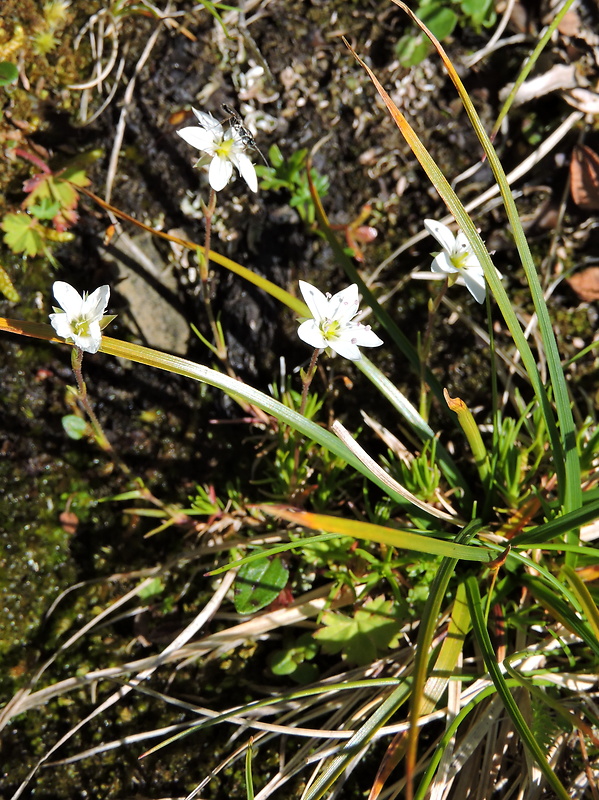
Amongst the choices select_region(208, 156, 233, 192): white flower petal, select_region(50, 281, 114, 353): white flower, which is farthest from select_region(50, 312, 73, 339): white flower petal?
select_region(208, 156, 233, 192): white flower petal

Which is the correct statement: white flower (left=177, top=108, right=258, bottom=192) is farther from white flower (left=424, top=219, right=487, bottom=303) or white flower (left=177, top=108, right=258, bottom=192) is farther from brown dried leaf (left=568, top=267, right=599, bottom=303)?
brown dried leaf (left=568, top=267, right=599, bottom=303)

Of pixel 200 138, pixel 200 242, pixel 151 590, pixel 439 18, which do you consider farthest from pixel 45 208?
pixel 439 18

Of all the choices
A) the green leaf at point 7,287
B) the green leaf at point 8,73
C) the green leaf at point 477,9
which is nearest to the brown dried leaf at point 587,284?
the green leaf at point 477,9

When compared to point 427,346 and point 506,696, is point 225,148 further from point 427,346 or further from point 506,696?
point 506,696

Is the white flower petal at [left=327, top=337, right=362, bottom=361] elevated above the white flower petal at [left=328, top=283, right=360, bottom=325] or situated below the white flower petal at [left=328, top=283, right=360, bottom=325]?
below

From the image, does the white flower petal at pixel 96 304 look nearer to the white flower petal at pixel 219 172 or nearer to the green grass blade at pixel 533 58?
the white flower petal at pixel 219 172

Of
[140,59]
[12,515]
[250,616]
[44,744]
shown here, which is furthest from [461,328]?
[44,744]
